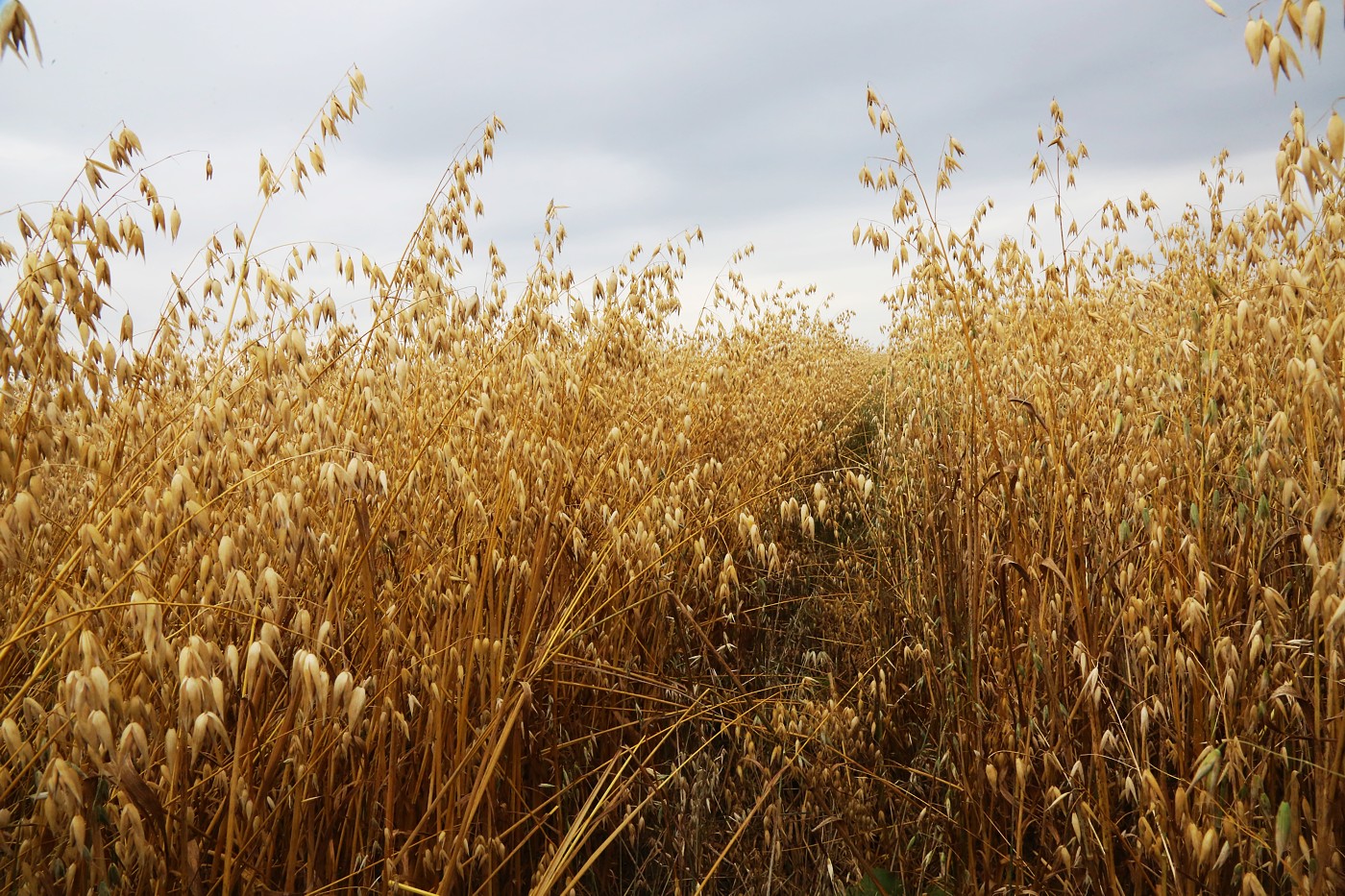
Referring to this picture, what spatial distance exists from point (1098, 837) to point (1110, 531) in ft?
2.79

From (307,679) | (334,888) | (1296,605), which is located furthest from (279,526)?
(1296,605)

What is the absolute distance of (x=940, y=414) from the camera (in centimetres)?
371

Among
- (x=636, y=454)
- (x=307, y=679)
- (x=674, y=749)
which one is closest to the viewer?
(x=307, y=679)

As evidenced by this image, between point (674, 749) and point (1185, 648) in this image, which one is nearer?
point (1185, 648)

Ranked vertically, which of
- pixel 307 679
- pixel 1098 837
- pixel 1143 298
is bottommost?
pixel 1098 837

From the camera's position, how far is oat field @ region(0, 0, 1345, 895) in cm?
134

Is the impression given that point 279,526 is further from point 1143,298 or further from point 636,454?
point 1143,298

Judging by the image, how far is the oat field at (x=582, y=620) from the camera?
134 centimetres

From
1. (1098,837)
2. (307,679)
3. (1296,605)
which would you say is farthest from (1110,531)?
(307,679)

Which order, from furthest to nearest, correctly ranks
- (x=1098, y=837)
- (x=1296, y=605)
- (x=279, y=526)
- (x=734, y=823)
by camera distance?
(x=734, y=823) < (x=1296, y=605) < (x=1098, y=837) < (x=279, y=526)

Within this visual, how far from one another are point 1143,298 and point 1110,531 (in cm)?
125

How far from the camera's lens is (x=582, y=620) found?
2047mm

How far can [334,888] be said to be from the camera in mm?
1506

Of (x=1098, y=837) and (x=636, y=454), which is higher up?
(x=636, y=454)
